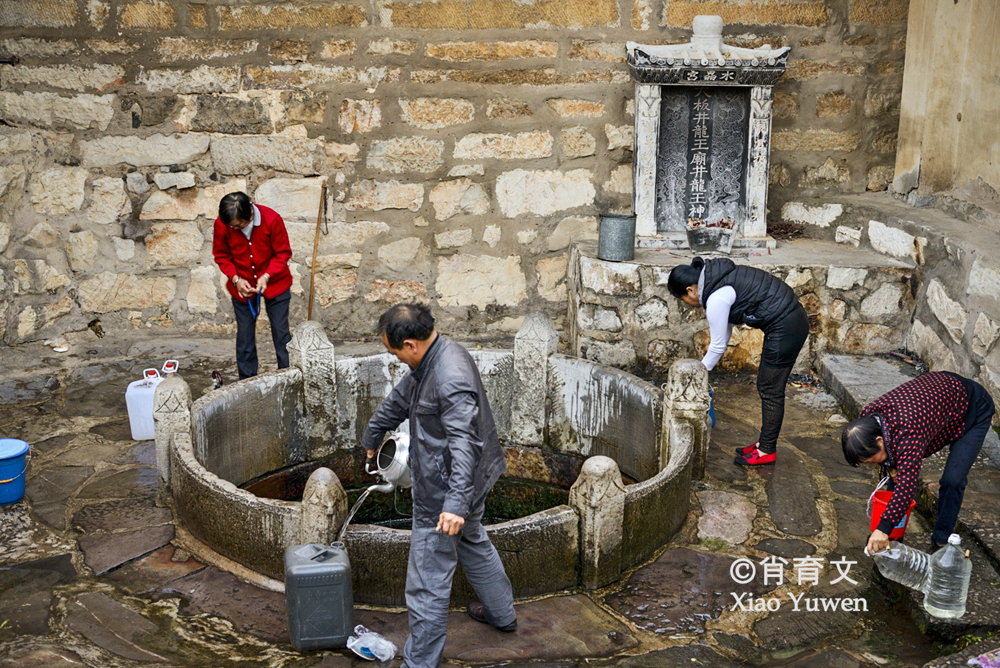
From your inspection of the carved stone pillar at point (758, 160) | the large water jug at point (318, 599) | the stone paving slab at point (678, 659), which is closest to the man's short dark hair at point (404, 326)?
the large water jug at point (318, 599)

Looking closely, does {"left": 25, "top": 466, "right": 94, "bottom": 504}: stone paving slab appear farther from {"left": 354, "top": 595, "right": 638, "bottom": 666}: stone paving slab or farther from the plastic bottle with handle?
the plastic bottle with handle

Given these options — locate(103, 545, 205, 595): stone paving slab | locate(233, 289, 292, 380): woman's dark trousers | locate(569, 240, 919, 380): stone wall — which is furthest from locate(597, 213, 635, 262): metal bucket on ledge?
locate(103, 545, 205, 595): stone paving slab

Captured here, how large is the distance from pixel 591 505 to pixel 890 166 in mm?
5189

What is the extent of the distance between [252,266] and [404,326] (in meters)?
2.94

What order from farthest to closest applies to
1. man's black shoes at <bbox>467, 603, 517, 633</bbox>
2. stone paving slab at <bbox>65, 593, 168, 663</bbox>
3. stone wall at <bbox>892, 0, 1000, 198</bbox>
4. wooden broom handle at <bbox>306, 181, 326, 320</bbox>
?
wooden broom handle at <bbox>306, 181, 326, 320</bbox>, stone wall at <bbox>892, 0, 1000, 198</bbox>, man's black shoes at <bbox>467, 603, 517, 633</bbox>, stone paving slab at <bbox>65, 593, 168, 663</bbox>

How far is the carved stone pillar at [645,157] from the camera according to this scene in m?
7.64

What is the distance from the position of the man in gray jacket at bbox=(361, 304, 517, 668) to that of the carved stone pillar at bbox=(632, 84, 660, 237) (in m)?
4.01

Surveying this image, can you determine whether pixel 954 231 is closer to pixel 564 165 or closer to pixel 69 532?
pixel 564 165

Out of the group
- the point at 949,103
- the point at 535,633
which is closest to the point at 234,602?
the point at 535,633

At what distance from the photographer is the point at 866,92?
8.04m

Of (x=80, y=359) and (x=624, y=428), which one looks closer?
(x=624, y=428)

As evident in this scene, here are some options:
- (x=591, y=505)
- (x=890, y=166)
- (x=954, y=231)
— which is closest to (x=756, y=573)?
(x=591, y=505)

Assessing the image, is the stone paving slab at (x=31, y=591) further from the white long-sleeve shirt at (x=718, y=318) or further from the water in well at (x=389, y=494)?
the white long-sleeve shirt at (x=718, y=318)

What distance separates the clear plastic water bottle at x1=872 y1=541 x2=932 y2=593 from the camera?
439cm
